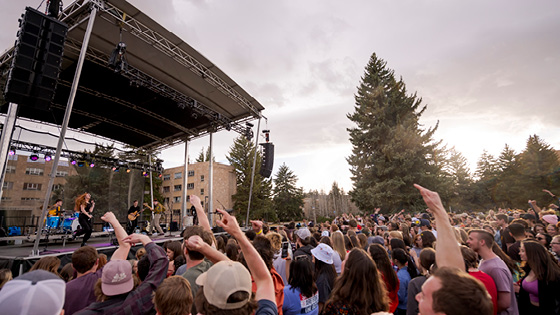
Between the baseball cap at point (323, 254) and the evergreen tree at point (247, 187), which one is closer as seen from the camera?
the baseball cap at point (323, 254)

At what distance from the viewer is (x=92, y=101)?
12.5m

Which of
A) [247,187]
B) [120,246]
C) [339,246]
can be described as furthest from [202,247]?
[247,187]

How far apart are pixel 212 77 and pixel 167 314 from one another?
461 inches

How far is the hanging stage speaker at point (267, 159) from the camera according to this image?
52.3 ft

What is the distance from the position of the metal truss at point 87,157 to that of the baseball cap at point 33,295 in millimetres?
15120

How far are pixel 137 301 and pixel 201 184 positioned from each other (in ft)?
136

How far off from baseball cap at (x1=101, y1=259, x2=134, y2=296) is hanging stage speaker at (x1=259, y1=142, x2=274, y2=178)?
1371 cm

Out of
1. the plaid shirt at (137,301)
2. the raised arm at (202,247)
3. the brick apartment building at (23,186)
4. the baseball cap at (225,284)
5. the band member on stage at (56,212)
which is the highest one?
the brick apartment building at (23,186)

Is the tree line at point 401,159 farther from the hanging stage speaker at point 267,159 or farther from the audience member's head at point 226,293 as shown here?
the audience member's head at point 226,293

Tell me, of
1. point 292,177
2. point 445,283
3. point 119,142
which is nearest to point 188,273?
point 445,283

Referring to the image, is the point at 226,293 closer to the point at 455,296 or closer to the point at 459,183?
the point at 455,296

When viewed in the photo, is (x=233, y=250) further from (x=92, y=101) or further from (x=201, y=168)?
(x=201, y=168)

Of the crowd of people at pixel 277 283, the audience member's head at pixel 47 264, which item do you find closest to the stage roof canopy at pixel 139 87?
the audience member's head at pixel 47 264

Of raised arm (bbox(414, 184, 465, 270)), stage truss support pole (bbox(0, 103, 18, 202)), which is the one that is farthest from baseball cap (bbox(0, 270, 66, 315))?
stage truss support pole (bbox(0, 103, 18, 202))
